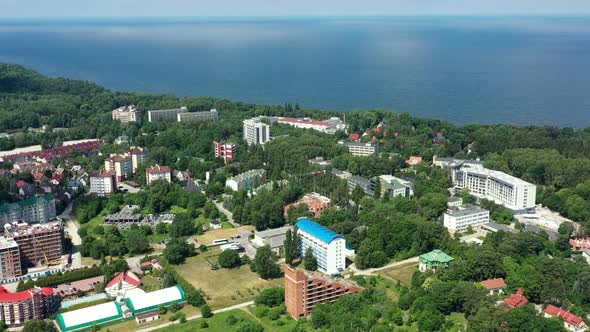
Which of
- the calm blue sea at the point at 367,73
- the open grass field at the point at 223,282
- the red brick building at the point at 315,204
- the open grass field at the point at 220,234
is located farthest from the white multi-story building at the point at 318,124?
the open grass field at the point at 223,282

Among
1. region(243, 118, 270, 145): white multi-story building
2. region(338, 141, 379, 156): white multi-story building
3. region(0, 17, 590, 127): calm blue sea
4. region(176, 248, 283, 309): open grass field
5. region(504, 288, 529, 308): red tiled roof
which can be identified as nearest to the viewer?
region(504, 288, 529, 308): red tiled roof

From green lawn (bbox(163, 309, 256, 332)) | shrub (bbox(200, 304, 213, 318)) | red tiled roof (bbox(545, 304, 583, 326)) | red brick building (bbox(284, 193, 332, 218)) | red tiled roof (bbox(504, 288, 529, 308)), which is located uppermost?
red brick building (bbox(284, 193, 332, 218))

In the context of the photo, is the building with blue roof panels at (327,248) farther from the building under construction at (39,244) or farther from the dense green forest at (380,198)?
the building under construction at (39,244)

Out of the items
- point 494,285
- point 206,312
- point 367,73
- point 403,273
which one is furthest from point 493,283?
point 367,73

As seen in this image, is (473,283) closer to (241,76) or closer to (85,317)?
(85,317)

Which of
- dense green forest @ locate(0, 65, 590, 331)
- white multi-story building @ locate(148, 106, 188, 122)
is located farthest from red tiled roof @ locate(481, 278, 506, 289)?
white multi-story building @ locate(148, 106, 188, 122)

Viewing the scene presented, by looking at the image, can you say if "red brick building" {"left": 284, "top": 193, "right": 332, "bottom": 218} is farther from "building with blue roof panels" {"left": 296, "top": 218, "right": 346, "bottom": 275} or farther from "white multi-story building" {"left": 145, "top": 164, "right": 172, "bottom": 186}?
"white multi-story building" {"left": 145, "top": 164, "right": 172, "bottom": 186}

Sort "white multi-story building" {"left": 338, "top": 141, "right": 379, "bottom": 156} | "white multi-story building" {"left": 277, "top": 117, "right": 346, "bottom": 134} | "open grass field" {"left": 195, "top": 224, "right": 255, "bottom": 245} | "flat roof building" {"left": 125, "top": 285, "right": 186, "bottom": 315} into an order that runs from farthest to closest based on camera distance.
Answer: "white multi-story building" {"left": 277, "top": 117, "right": 346, "bottom": 134}
"white multi-story building" {"left": 338, "top": 141, "right": 379, "bottom": 156}
"open grass field" {"left": 195, "top": 224, "right": 255, "bottom": 245}
"flat roof building" {"left": 125, "top": 285, "right": 186, "bottom": 315}
